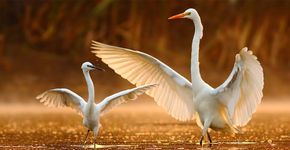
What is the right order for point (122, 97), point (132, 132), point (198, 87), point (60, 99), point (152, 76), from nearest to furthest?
point (198, 87) → point (122, 97) → point (152, 76) → point (60, 99) → point (132, 132)

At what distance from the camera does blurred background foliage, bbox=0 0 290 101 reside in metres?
21.7

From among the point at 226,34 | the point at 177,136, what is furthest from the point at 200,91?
the point at 226,34

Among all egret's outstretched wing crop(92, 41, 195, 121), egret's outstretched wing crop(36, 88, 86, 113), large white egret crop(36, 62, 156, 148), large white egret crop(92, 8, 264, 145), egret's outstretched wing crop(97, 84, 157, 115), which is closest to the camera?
large white egret crop(92, 8, 264, 145)

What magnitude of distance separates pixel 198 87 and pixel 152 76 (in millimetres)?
1010

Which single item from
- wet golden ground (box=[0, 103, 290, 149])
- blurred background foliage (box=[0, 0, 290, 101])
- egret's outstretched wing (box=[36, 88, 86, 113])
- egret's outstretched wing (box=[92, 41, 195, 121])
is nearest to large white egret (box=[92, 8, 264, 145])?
egret's outstretched wing (box=[92, 41, 195, 121])

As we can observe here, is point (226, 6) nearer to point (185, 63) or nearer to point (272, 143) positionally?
point (185, 63)

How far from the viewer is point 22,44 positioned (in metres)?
22.5

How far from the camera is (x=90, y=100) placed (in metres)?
13.0

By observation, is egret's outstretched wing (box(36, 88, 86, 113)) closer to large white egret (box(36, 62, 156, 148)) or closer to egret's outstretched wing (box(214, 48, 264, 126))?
large white egret (box(36, 62, 156, 148))

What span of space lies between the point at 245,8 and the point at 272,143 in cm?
1163

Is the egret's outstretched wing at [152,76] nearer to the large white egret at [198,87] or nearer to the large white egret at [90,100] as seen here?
the large white egret at [198,87]

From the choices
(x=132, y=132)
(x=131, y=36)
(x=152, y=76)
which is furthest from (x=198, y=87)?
(x=131, y=36)

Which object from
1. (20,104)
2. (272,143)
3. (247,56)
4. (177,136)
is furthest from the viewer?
(20,104)

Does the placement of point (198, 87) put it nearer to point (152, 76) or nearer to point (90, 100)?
point (152, 76)
